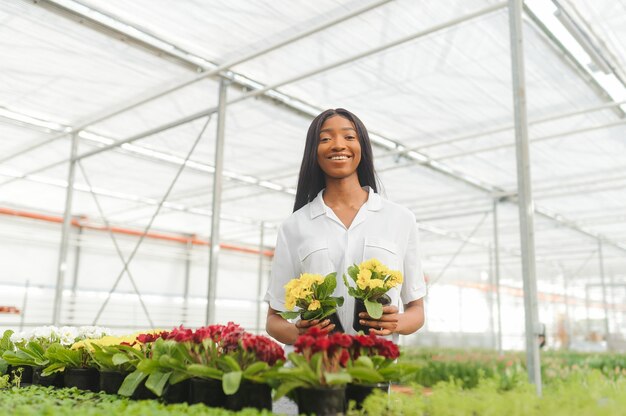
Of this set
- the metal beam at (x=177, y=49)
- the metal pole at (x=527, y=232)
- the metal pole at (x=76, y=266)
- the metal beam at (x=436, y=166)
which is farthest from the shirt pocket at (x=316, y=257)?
the metal pole at (x=76, y=266)

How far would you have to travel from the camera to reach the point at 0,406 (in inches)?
52.5

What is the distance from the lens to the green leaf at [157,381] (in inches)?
54.9

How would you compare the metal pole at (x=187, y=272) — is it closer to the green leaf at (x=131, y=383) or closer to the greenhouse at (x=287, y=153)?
the greenhouse at (x=287, y=153)

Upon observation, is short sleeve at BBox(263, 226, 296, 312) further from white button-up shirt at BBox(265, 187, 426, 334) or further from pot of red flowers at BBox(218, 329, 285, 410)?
pot of red flowers at BBox(218, 329, 285, 410)

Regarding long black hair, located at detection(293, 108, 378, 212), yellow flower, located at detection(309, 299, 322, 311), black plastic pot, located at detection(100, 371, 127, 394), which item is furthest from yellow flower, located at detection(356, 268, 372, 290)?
black plastic pot, located at detection(100, 371, 127, 394)

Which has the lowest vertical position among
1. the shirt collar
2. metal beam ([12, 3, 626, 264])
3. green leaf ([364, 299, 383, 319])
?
green leaf ([364, 299, 383, 319])

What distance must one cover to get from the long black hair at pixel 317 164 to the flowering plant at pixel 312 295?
16.6 inches

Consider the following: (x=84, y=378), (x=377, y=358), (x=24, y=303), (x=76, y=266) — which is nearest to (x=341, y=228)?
(x=377, y=358)

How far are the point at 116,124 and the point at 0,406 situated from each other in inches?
237

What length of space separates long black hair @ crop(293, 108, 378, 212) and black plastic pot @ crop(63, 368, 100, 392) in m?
0.83

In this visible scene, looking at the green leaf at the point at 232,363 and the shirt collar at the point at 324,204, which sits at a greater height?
the shirt collar at the point at 324,204

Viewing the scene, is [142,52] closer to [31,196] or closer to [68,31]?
[68,31]

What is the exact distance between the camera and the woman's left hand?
1.41m

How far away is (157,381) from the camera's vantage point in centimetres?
142
